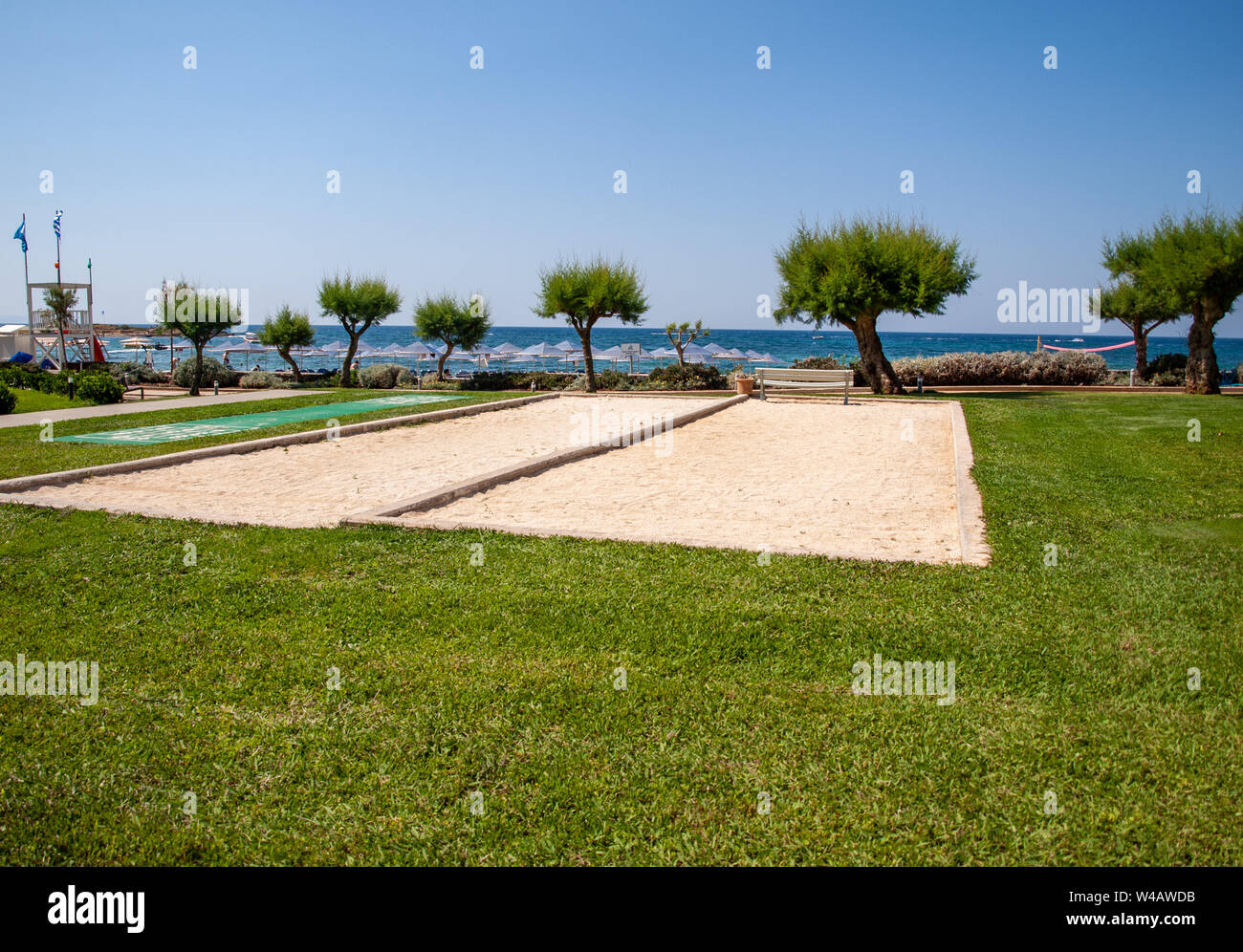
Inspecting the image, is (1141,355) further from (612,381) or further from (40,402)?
(40,402)

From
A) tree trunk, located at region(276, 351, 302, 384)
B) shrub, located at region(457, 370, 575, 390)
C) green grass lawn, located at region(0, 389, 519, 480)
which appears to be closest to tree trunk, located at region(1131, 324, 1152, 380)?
shrub, located at region(457, 370, 575, 390)

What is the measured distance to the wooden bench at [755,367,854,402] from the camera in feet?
73.2

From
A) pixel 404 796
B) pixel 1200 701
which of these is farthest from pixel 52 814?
pixel 1200 701

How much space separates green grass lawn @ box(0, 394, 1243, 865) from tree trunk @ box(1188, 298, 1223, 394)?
21863mm

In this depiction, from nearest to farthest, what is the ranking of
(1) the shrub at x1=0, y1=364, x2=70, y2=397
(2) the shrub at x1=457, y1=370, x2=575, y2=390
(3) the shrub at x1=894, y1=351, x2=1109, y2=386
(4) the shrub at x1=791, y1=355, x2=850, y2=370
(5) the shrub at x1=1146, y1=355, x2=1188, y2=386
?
→ (1) the shrub at x1=0, y1=364, x2=70, y2=397
(5) the shrub at x1=1146, y1=355, x2=1188, y2=386
(3) the shrub at x1=894, y1=351, x2=1109, y2=386
(4) the shrub at x1=791, y1=355, x2=850, y2=370
(2) the shrub at x1=457, y1=370, x2=575, y2=390

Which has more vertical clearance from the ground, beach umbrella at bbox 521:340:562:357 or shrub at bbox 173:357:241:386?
beach umbrella at bbox 521:340:562:357

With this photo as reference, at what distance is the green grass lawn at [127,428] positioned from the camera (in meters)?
11.4

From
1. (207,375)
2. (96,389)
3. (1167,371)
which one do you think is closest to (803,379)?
(1167,371)

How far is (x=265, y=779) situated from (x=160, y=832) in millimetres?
440

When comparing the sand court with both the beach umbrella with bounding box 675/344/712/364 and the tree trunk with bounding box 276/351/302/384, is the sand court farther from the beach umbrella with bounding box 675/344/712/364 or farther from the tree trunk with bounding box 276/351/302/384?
the tree trunk with bounding box 276/351/302/384

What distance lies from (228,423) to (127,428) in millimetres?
1762

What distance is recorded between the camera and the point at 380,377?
116 ft

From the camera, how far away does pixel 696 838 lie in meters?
3.18
